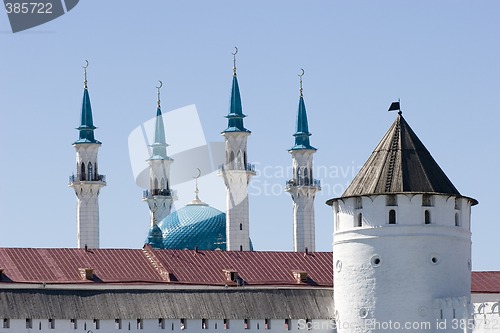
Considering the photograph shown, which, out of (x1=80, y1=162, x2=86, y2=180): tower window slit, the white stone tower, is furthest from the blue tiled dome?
the white stone tower

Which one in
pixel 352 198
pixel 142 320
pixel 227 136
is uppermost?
pixel 227 136

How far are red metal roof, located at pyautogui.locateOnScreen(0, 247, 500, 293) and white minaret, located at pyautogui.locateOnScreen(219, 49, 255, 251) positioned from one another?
55.1 feet

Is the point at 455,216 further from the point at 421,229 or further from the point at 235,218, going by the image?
the point at 235,218

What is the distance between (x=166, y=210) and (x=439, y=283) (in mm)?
41024

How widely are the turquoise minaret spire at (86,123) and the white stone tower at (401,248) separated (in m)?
31.3

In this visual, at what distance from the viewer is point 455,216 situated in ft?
312

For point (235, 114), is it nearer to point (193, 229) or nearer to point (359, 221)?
point (193, 229)

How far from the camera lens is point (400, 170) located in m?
95.4

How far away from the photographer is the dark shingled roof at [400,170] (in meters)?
94.6

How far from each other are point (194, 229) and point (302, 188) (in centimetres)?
783

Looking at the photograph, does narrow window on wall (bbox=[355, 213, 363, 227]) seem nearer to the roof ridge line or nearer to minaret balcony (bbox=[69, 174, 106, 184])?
the roof ridge line

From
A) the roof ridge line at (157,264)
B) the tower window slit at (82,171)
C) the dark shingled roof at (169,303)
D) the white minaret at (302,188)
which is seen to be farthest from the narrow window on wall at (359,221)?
the tower window slit at (82,171)

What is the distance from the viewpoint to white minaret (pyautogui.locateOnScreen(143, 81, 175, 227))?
5157 inches

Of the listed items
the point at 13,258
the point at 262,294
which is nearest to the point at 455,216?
the point at 262,294
